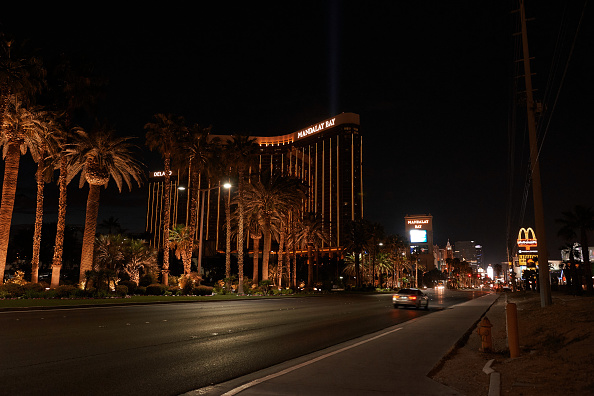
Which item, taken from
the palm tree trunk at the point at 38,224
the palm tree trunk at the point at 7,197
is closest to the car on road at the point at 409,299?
the palm tree trunk at the point at 7,197

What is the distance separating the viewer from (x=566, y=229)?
2196 inches

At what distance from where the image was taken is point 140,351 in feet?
33.6

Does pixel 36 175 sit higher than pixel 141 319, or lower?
higher

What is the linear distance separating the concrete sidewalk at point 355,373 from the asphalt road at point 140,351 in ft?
2.01

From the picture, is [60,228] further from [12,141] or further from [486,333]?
[486,333]

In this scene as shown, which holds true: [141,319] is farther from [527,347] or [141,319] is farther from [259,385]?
[527,347]

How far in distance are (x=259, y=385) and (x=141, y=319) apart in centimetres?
1222

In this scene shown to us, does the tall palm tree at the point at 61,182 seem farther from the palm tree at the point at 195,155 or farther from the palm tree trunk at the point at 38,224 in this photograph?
the palm tree at the point at 195,155

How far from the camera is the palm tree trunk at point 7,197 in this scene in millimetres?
30844

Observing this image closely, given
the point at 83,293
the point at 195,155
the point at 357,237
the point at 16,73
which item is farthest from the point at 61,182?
the point at 357,237

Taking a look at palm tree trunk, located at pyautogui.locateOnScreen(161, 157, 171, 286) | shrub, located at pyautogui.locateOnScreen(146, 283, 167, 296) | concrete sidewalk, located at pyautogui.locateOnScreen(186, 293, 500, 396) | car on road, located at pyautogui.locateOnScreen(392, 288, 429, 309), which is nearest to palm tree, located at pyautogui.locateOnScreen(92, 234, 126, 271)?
palm tree trunk, located at pyautogui.locateOnScreen(161, 157, 171, 286)

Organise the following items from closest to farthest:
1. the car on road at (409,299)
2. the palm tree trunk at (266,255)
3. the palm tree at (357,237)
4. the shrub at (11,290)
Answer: the shrub at (11,290) < the car on road at (409,299) < the palm tree trunk at (266,255) < the palm tree at (357,237)

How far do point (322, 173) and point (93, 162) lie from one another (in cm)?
14089

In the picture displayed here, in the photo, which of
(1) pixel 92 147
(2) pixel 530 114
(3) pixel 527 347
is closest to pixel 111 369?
(3) pixel 527 347
